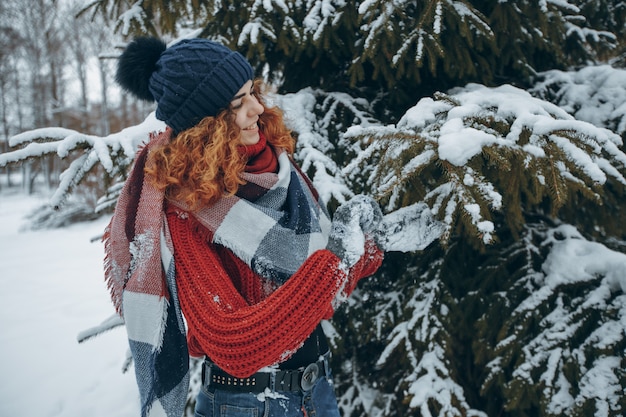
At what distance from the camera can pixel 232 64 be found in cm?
142

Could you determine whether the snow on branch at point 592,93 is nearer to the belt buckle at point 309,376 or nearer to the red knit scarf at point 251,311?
the red knit scarf at point 251,311

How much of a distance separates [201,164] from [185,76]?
0.31 meters

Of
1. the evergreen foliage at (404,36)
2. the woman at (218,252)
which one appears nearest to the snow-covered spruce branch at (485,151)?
the woman at (218,252)

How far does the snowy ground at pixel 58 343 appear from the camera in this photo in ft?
10.6

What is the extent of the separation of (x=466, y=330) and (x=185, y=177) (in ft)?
5.69

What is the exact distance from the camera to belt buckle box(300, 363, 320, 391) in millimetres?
1437

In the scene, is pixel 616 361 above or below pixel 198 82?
below

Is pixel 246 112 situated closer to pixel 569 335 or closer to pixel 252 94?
pixel 252 94

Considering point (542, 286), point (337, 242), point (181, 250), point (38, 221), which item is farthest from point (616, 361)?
point (38, 221)

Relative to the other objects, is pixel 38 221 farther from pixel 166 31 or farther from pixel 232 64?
pixel 232 64

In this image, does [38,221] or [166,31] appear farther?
[38,221]

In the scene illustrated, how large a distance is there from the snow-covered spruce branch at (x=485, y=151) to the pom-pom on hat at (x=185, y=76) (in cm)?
48

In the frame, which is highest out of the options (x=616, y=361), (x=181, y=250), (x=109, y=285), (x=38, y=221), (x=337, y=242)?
(x=337, y=242)

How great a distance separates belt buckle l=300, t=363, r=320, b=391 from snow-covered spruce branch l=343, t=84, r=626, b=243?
690mm
